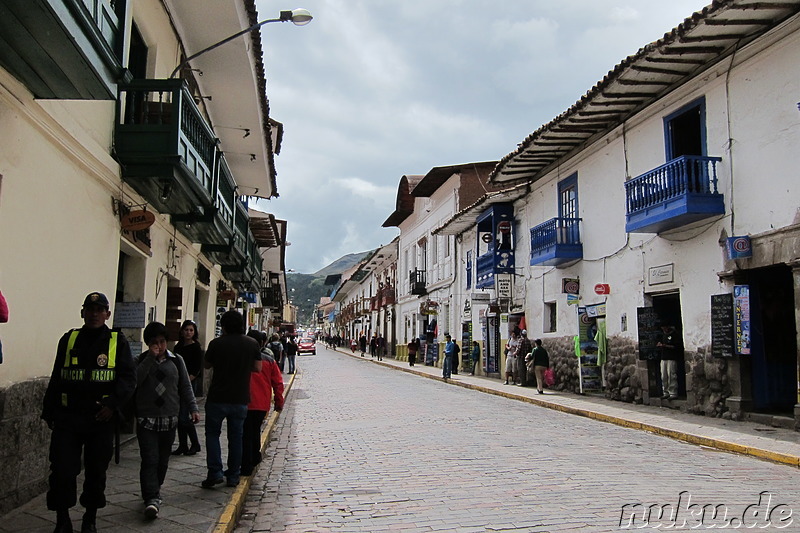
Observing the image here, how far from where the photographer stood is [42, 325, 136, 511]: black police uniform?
15.0ft

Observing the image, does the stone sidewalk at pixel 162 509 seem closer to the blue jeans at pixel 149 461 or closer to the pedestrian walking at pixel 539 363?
the blue jeans at pixel 149 461

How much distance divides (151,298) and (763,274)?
10295 mm

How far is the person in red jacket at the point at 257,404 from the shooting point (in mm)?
6656

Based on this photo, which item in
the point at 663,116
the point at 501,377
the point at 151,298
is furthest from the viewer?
the point at 501,377

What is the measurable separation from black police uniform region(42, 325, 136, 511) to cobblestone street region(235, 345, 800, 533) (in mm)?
1332

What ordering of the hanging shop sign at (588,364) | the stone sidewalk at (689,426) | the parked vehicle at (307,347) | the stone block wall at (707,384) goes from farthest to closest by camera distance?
the parked vehicle at (307,347), the hanging shop sign at (588,364), the stone block wall at (707,384), the stone sidewalk at (689,426)

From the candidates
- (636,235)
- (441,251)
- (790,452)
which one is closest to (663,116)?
(636,235)

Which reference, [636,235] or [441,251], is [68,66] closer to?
[636,235]

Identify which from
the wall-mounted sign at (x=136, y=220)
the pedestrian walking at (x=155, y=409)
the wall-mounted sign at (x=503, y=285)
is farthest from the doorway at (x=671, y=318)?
the pedestrian walking at (x=155, y=409)

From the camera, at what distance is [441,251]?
1300 inches

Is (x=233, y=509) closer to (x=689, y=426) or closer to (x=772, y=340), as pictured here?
(x=689, y=426)

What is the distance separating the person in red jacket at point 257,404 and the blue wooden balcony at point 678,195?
8.16 meters

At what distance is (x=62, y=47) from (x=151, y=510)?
3.45 meters

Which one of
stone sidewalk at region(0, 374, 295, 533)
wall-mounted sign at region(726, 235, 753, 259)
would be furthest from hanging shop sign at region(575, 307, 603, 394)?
stone sidewalk at region(0, 374, 295, 533)
